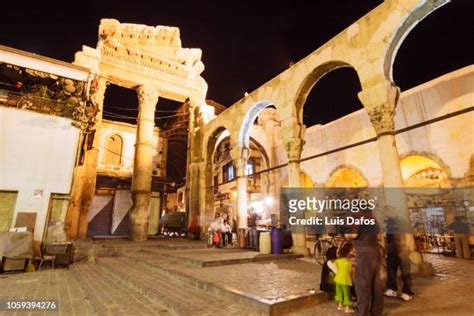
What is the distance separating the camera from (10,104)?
35.6 feet

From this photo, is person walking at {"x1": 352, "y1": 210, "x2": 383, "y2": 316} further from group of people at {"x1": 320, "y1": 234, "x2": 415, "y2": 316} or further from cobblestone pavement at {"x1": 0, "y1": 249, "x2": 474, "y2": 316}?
cobblestone pavement at {"x1": 0, "y1": 249, "x2": 474, "y2": 316}

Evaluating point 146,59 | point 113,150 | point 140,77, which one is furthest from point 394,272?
point 113,150

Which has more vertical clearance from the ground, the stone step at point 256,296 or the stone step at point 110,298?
the stone step at point 256,296

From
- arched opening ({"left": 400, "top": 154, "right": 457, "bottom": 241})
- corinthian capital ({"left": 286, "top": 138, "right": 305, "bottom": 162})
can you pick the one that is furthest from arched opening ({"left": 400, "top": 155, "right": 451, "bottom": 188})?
corinthian capital ({"left": 286, "top": 138, "right": 305, "bottom": 162})

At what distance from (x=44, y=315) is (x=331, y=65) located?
9274 millimetres

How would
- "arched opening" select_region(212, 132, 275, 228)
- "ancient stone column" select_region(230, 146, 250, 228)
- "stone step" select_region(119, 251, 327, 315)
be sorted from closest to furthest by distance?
"stone step" select_region(119, 251, 327, 315)
"ancient stone column" select_region(230, 146, 250, 228)
"arched opening" select_region(212, 132, 275, 228)

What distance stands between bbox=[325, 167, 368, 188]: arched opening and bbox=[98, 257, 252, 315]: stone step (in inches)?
444

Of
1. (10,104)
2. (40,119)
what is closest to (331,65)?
(40,119)

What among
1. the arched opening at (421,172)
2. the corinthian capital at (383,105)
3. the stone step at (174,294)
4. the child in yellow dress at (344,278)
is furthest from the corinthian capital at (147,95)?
the child in yellow dress at (344,278)

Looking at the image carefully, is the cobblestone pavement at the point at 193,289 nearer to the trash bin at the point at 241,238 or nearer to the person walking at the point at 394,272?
the person walking at the point at 394,272

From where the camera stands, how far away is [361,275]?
327 centimetres

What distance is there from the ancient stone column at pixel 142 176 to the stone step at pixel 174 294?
7.02 m

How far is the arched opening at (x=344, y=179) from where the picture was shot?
48.2ft

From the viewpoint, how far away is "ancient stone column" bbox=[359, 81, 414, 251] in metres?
6.09
